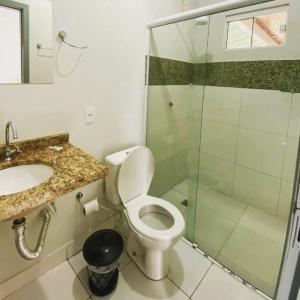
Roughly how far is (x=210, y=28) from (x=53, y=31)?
1.28m

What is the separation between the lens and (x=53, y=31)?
1.17m

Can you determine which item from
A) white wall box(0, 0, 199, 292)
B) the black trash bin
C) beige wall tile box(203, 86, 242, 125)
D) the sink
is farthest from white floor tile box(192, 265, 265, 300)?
beige wall tile box(203, 86, 242, 125)

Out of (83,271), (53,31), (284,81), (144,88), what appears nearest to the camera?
(53,31)

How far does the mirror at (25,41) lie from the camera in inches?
41.3

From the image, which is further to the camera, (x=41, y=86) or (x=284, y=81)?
(x=284, y=81)

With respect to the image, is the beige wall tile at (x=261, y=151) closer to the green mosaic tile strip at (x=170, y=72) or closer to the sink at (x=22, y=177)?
the green mosaic tile strip at (x=170, y=72)

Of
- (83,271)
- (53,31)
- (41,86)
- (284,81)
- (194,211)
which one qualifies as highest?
(53,31)

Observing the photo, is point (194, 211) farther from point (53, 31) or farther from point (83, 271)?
point (53, 31)

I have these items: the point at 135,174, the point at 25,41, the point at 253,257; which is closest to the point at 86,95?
the point at 25,41

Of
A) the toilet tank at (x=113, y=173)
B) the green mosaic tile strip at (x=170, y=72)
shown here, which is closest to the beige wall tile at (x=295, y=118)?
the green mosaic tile strip at (x=170, y=72)

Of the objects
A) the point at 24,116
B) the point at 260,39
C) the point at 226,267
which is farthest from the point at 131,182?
the point at 260,39

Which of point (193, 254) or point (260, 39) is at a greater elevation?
point (260, 39)

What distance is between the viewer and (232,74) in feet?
6.29

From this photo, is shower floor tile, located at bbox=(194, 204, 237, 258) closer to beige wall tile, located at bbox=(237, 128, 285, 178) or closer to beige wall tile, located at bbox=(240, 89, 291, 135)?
beige wall tile, located at bbox=(237, 128, 285, 178)
